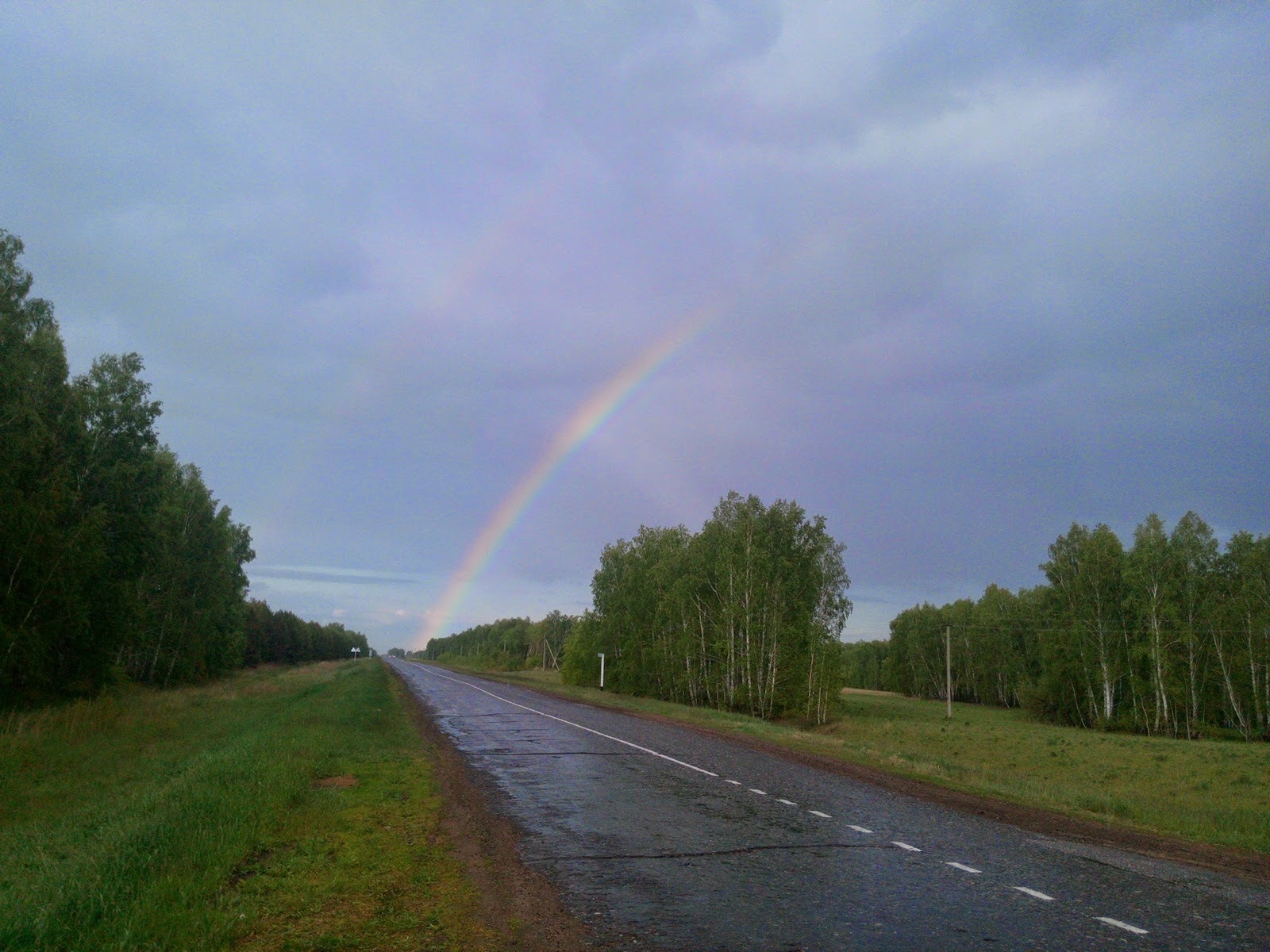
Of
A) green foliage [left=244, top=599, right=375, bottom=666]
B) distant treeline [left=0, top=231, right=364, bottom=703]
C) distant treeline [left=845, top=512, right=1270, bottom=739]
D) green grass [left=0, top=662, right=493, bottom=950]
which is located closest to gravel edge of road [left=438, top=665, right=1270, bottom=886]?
green grass [left=0, top=662, right=493, bottom=950]

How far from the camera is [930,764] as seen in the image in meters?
19.6

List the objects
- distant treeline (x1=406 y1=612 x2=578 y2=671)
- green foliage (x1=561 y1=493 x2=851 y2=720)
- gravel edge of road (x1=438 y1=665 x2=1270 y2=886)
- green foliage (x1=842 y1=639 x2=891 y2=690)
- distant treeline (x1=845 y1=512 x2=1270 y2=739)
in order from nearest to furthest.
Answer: gravel edge of road (x1=438 y1=665 x2=1270 y2=886), green foliage (x1=561 y1=493 x2=851 y2=720), distant treeline (x1=845 y1=512 x2=1270 y2=739), distant treeline (x1=406 y1=612 x2=578 y2=671), green foliage (x1=842 y1=639 x2=891 y2=690)

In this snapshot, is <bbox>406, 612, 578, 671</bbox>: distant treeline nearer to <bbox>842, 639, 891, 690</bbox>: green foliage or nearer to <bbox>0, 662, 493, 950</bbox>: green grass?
<bbox>842, 639, 891, 690</bbox>: green foliage

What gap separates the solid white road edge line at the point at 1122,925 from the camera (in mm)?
6164

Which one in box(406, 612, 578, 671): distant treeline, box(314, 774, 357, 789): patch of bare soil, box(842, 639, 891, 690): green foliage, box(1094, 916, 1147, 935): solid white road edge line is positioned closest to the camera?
box(1094, 916, 1147, 935): solid white road edge line

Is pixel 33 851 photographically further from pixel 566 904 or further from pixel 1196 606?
pixel 1196 606

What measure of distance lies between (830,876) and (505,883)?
3148 millimetres

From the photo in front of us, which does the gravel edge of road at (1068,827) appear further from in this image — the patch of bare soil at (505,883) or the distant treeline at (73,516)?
the distant treeline at (73,516)

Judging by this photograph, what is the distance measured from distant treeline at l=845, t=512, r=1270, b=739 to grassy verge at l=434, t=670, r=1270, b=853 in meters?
8.26

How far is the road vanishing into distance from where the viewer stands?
19.9 ft

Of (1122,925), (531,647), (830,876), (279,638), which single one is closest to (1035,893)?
(1122,925)

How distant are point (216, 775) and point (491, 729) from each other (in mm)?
12292

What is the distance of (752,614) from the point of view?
50.4 m

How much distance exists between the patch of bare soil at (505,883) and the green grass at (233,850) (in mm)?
215
